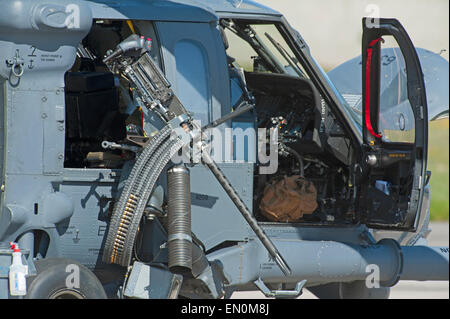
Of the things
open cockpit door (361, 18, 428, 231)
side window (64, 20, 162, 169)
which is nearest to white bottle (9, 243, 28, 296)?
side window (64, 20, 162, 169)

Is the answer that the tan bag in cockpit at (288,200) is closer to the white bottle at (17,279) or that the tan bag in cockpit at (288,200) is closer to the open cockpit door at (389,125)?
the open cockpit door at (389,125)

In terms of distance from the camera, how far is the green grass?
20.9 metres

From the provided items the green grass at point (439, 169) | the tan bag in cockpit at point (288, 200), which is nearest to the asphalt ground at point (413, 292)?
the tan bag in cockpit at point (288, 200)

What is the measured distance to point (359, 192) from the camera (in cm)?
825

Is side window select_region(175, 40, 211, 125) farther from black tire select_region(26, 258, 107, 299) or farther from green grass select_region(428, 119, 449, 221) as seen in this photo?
green grass select_region(428, 119, 449, 221)

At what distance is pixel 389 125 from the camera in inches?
326

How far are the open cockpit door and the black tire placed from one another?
2613mm

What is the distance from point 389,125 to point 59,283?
3.22m

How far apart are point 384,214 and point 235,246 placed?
1.47m

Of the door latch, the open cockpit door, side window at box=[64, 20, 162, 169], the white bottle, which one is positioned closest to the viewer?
the white bottle

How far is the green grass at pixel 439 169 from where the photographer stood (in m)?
20.9

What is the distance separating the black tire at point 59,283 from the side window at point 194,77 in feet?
4.94
